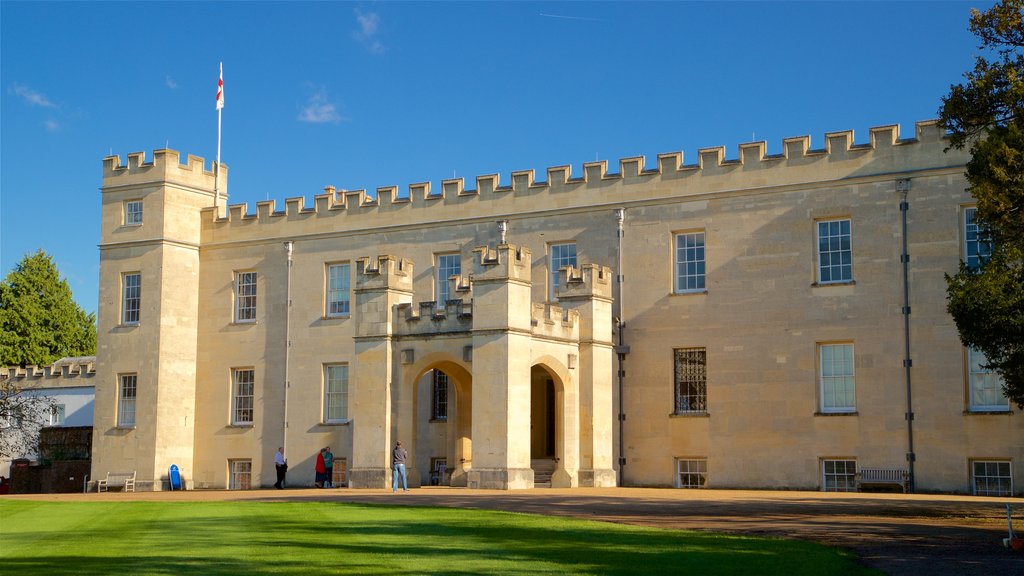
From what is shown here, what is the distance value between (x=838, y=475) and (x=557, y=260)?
10.2 m

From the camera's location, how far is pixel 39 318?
6531cm

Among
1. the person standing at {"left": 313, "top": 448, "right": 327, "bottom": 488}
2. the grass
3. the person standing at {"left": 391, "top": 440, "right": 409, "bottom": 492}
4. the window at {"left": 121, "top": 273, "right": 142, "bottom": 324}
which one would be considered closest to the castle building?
the window at {"left": 121, "top": 273, "right": 142, "bottom": 324}

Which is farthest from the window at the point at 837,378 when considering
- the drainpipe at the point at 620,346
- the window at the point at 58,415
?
the window at the point at 58,415

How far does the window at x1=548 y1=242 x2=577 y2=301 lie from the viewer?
3528 cm

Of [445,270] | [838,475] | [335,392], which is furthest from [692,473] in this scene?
[335,392]

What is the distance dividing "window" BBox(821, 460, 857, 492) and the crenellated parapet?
736 cm

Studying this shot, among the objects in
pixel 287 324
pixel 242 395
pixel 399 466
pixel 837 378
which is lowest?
pixel 399 466

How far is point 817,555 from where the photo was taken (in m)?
15.4

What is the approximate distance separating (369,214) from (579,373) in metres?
10.3

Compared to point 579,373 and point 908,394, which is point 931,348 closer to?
point 908,394

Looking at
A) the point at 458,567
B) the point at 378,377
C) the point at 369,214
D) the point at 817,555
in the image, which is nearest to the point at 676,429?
the point at 378,377

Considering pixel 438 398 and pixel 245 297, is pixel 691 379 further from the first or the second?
pixel 245 297

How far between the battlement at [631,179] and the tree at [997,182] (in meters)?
8.88

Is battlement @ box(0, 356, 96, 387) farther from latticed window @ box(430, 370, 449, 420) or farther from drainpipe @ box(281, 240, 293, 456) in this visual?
latticed window @ box(430, 370, 449, 420)
